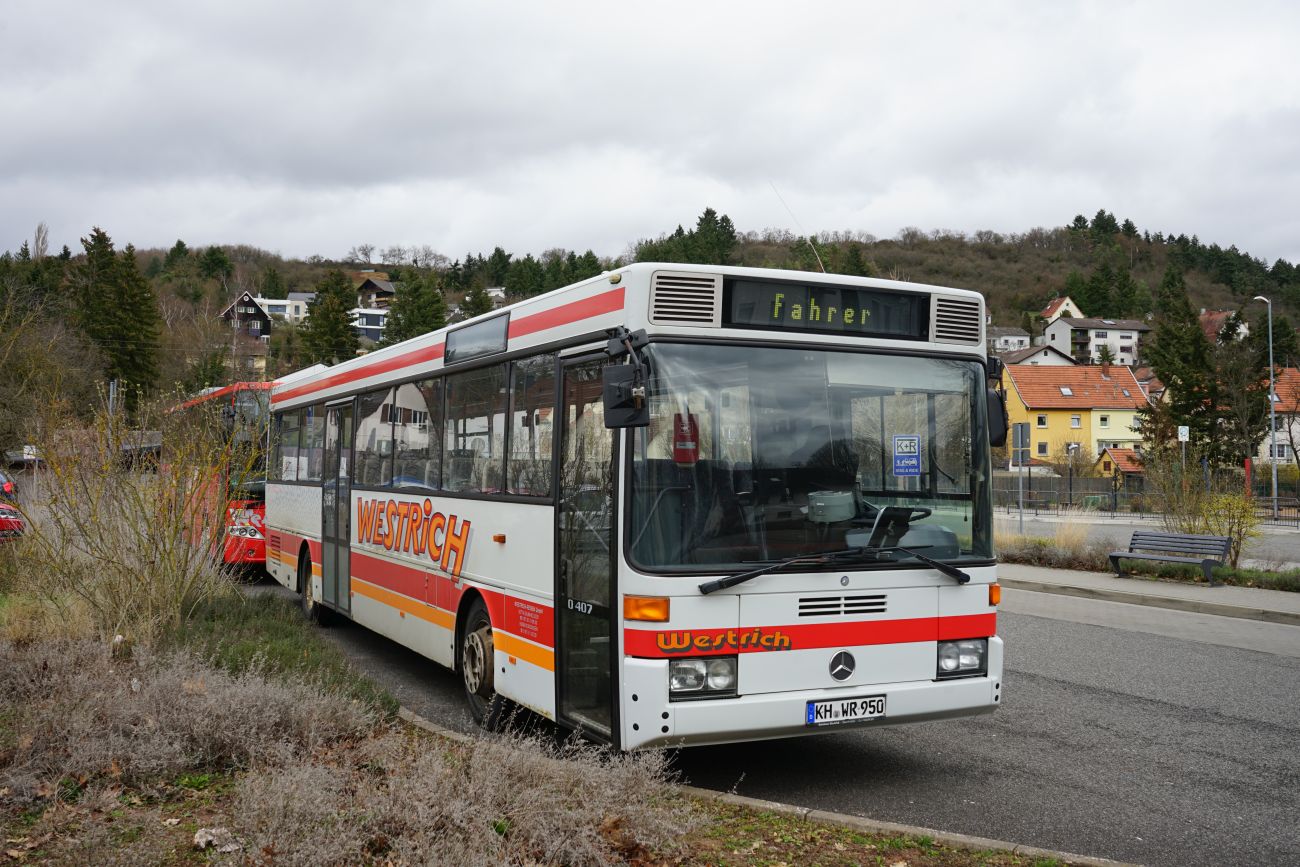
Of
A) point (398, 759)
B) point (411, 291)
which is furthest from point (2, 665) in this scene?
point (411, 291)

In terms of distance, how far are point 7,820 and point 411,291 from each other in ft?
242

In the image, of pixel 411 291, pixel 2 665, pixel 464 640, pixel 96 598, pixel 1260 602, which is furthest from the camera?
pixel 411 291

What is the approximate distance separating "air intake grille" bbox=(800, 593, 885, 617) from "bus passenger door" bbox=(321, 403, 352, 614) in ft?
21.6

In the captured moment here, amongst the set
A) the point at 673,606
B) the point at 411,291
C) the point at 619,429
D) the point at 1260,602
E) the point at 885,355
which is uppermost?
the point at 411,291

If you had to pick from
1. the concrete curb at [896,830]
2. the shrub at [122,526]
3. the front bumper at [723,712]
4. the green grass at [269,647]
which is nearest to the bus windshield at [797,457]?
the front bumper at [723,712]

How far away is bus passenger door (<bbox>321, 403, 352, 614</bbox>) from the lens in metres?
11.8

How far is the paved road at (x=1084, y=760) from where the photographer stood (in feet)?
19.9

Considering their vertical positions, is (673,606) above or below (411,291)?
below

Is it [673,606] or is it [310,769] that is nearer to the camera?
[310,769]

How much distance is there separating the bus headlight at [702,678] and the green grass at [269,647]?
8.11 ft

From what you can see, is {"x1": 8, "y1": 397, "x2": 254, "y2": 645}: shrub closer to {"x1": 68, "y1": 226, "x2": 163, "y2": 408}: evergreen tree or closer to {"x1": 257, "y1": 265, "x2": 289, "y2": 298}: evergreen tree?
{"x1": 68, "y1": 226, "x2": 163, "y2": 408}: evergreen tree

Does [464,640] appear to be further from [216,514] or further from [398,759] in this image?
[216,514]

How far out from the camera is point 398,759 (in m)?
5.77

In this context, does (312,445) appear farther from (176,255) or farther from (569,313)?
(176,255)
